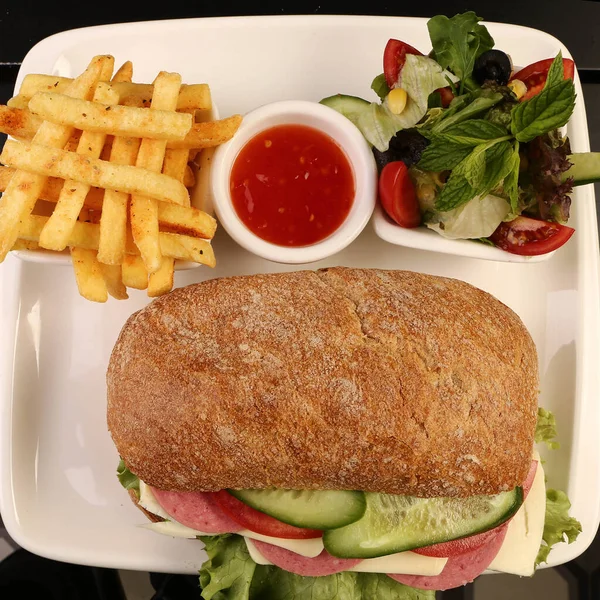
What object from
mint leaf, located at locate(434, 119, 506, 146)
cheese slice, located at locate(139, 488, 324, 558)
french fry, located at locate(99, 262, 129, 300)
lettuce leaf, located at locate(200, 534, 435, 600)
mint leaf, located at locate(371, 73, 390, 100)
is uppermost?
mint leaf, located at locate(371, 73, 390, 100)

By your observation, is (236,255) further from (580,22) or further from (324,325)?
(580,22)

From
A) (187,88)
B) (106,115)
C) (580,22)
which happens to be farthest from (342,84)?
(580,22)

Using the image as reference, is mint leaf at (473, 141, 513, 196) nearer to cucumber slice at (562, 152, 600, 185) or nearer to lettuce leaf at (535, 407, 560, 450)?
cucumber slice at (562, 152, 600, 185)

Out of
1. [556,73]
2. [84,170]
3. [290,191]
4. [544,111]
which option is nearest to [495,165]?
[544,111]

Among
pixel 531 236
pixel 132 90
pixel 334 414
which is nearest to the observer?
pixel 334 414

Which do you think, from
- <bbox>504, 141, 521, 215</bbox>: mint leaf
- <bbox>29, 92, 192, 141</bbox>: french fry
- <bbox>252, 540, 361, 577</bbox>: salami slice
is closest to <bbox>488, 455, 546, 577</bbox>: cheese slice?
<bbox>252, 540, 361, 577</bbox>: salami slice

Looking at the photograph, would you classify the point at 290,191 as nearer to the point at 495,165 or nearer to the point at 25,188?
the point at 495,165

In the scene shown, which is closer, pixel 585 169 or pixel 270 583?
pixel 585 169

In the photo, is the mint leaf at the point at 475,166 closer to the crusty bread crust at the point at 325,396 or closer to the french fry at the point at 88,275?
the crusty bread crust at the point at 325,396
